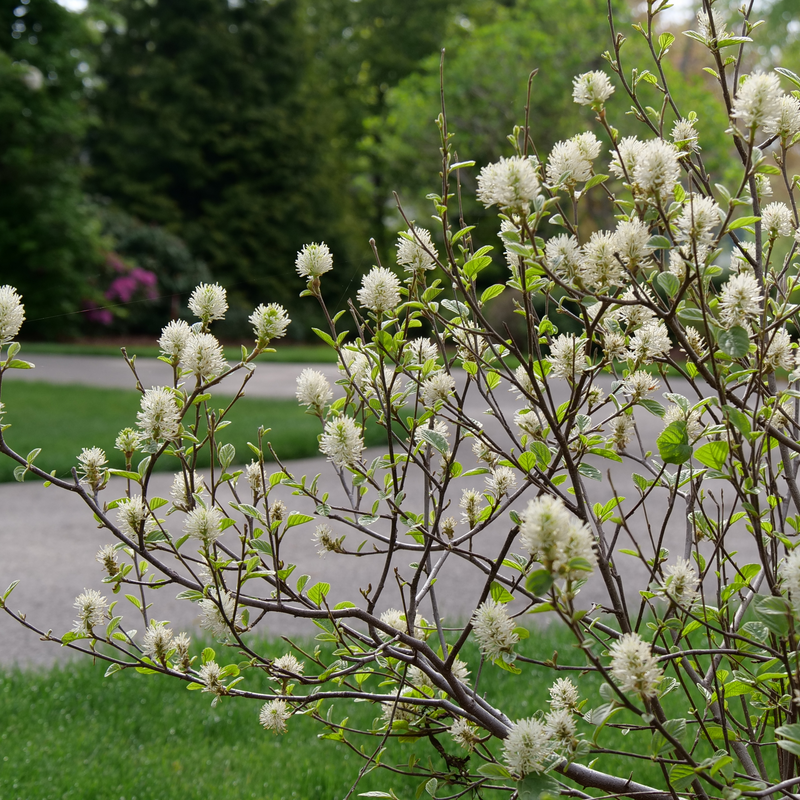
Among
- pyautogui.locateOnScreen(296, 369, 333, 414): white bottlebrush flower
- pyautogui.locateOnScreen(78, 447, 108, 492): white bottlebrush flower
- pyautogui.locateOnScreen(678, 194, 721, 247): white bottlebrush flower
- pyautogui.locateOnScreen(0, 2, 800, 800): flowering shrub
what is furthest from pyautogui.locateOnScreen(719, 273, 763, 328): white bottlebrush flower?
pyautogui.locateOnScreen(78, 447, 108, 492): white bottlebrush flower

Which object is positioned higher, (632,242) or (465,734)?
(632,242)

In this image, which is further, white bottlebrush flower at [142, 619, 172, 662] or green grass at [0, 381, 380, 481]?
green grass at [0, 381, 380, 481]

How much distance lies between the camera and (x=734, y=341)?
1.14 m

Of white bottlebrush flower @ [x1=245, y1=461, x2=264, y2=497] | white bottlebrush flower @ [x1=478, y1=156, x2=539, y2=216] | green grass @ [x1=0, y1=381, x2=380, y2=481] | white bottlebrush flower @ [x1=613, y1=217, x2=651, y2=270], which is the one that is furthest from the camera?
green grass @ [x1=0, y1=381, x2=380, y2=481]

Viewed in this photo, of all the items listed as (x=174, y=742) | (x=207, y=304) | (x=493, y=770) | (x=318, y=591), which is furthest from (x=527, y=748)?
(x=174, y=742)

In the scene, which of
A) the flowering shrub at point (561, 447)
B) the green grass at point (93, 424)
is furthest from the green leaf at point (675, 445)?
the green grass at point (93, 424)

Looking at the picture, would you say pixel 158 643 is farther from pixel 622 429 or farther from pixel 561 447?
pixel 622 429

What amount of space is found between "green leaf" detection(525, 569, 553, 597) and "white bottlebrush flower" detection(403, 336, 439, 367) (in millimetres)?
686

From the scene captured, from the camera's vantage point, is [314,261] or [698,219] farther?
[314,261]

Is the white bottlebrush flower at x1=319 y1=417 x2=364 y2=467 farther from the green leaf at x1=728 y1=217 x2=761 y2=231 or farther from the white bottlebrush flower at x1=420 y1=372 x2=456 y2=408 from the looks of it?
the green leaf at x1=728 y1=217 x2=761 y2=231

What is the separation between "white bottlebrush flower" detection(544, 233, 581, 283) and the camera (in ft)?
3.78

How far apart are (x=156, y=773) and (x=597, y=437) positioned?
6.06 ft

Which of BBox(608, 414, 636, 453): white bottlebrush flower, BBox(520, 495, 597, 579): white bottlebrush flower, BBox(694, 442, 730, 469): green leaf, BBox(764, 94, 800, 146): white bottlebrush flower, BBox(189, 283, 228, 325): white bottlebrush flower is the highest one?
BBox(764, 94, 800, 146): white bottlebrush flower

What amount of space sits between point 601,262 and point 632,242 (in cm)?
5
